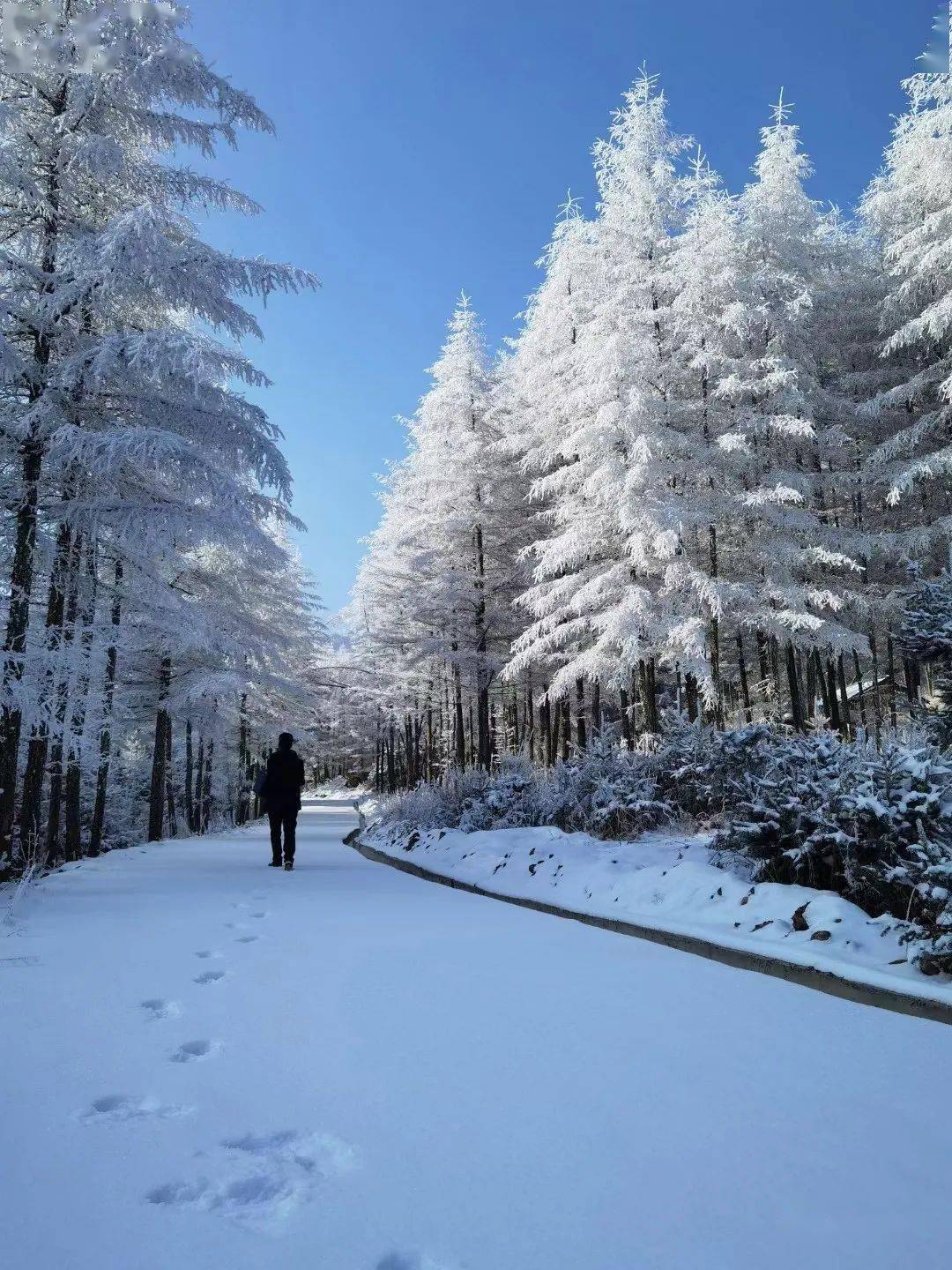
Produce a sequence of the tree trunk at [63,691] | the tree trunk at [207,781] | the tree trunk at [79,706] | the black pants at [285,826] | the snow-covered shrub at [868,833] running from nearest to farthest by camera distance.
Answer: the snow-covered shrub at [868,833], the tree trunk at [63,691], the tree trunk at [79,706], the black pants at [285,826], the tree trunk at [207,781]

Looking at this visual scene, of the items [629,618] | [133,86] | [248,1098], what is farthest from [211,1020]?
[629,618]

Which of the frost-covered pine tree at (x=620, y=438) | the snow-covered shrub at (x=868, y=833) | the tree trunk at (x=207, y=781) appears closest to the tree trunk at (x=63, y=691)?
the snow-covered shrub at (x=868, y=833)

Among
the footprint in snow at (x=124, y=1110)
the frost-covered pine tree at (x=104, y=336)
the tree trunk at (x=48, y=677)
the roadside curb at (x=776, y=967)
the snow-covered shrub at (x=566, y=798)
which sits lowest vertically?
the roadside curb at (x=776, y=967)

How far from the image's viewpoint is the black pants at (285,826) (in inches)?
406

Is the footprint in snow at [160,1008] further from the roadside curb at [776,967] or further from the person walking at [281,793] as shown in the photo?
the person walking at [281,793]

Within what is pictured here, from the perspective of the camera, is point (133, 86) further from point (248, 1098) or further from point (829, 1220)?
point (829, 1220)

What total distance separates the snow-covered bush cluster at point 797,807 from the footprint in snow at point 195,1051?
133 inches

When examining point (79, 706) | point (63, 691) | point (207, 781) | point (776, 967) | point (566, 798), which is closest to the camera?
point (776, 967)

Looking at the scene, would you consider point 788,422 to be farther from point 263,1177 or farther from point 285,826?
point 263,1177

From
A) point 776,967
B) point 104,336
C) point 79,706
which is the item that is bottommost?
point 776,967

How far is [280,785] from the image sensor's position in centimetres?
1059

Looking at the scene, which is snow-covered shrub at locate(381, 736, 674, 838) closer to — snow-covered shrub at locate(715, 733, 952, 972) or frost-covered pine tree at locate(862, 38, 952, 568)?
snow-covered shrub at locate(715, 733, 952, 972)

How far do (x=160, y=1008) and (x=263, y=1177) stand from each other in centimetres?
175

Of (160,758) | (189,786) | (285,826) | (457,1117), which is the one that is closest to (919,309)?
(285,826)
